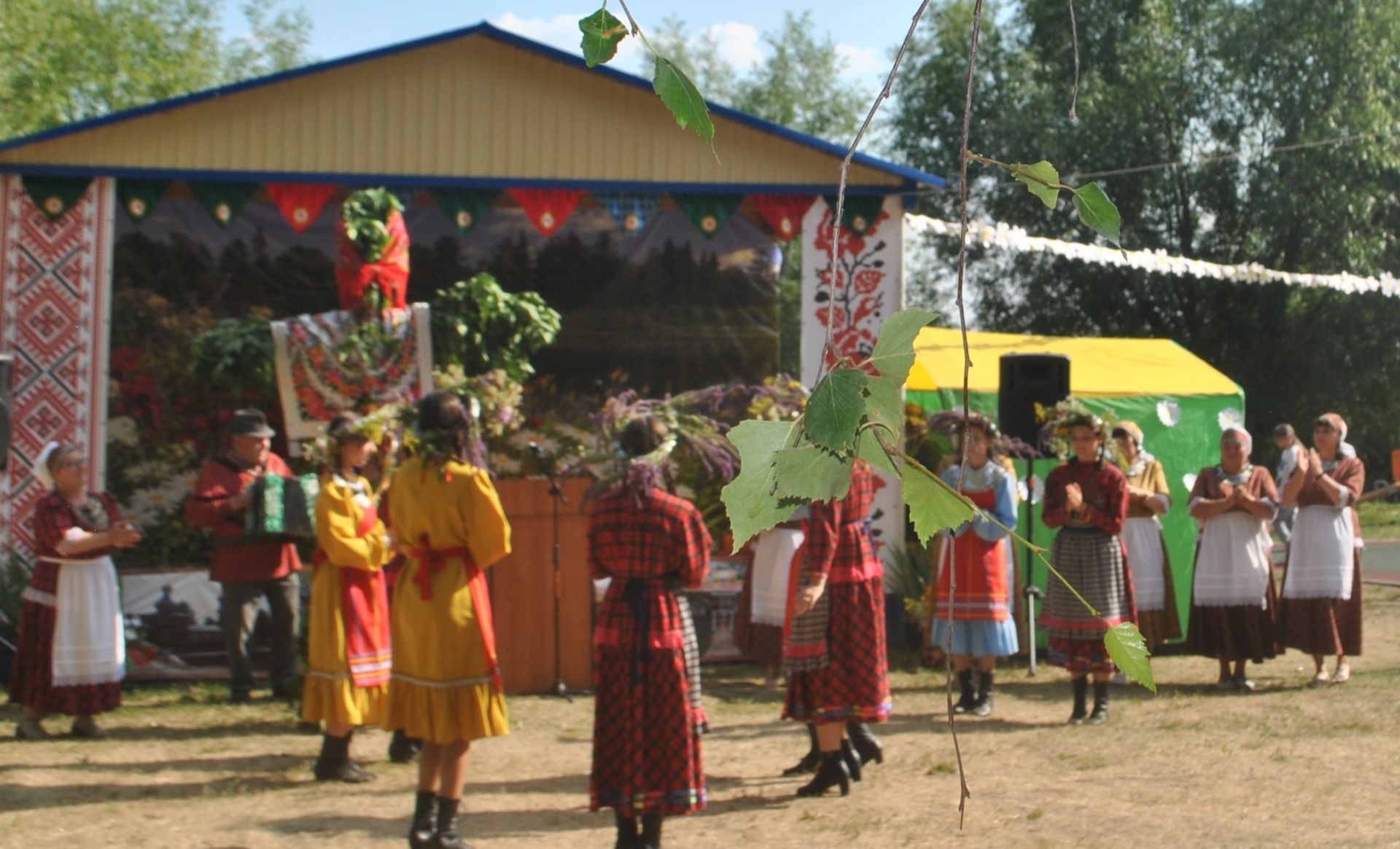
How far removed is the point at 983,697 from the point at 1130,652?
7.80 m

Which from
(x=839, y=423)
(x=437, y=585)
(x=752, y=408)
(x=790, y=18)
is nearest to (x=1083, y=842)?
(x=437, y=585)

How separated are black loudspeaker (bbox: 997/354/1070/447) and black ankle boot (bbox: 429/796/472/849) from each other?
558 centimetres

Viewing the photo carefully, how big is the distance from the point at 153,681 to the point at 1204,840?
6.81 meters

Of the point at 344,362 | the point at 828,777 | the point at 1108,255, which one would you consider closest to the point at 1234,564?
the point at 828,777

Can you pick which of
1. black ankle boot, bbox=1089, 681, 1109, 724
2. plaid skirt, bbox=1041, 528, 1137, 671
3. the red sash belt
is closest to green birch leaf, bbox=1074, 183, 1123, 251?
the red sash belt

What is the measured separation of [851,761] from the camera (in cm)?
673

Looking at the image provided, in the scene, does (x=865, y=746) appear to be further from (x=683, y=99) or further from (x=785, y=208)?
(x=683, y=99)

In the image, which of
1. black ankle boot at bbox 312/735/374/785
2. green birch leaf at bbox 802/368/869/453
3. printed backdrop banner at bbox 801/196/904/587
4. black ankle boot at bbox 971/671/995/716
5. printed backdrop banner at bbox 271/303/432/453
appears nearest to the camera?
green birch leaf at bbox 802/368/869/453

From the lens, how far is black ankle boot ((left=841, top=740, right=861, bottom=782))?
667 centimetres

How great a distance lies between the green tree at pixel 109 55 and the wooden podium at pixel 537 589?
17.0 m

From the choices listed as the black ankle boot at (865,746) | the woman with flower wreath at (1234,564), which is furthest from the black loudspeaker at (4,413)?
the woman with flower wreath at (1234,564)

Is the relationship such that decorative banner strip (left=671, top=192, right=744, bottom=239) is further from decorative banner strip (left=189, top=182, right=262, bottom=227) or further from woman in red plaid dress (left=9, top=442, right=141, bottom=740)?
woman in red plaid dress (left=9, top=442, right=141, bottom=740)

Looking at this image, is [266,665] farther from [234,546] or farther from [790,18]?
[790,18]

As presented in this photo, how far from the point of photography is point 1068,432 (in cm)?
853
